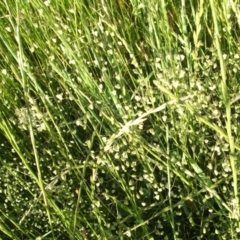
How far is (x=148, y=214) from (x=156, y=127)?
0.74 feet

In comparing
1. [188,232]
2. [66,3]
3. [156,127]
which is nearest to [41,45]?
[66,3]

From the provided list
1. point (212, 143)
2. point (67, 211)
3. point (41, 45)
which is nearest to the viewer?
point (67, 211)

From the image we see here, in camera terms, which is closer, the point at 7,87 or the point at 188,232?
the point at 188,232

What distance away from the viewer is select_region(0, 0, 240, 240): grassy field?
935 millimetres

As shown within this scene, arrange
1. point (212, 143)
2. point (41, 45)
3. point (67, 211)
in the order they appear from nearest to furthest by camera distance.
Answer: point (67, 211)
point (212, 143)
point (41, 45)

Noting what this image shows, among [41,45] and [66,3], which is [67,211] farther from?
[66,3]

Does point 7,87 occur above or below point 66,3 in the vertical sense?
below

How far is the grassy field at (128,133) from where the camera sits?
0.93m

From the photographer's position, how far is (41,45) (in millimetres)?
1192

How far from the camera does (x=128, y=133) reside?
0.92 metres

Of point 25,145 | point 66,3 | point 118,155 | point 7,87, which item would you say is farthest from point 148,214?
point 66,3

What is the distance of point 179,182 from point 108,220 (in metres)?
0.20

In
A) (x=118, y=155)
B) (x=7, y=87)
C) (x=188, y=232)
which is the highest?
(x=7, y=87)

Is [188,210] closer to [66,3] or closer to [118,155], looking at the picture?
[118,155]
